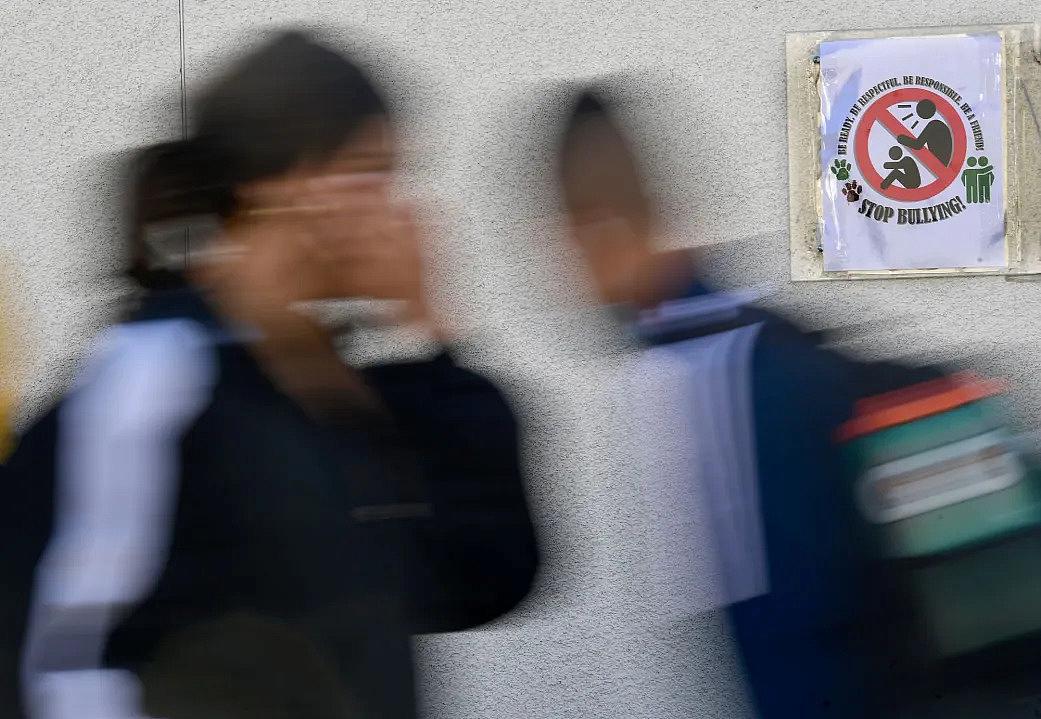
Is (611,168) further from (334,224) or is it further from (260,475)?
(260,475)

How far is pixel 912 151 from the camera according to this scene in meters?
4.00

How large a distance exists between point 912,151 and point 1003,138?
0.28m

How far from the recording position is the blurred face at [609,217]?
1.68m

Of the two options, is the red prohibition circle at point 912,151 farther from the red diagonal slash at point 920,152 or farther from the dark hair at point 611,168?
the dark hair at point 611,168

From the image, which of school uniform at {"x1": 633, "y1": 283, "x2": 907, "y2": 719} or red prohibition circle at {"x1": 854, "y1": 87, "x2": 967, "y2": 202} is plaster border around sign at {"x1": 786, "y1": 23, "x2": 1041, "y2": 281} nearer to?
red prohibition circle at {"x1": 854, "y1": 87, "x2": 967, "y2": 202}

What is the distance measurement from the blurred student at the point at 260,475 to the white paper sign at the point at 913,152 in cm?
260

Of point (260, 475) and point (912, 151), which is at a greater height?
point (912, 151)

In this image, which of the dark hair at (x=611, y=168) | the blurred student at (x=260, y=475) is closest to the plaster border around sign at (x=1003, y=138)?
the dark hair at (x=611, y=168)

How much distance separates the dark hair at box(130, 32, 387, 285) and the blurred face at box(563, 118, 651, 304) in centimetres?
28

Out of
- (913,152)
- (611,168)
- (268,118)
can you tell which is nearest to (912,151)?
(913,152)

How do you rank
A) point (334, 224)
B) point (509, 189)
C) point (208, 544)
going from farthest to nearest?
point (509, 189), point (334, 224), point (208, 544)

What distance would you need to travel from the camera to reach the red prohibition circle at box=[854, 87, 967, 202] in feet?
13.1

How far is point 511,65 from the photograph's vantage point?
13.3ft

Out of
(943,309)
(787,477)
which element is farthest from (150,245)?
(943,309)
